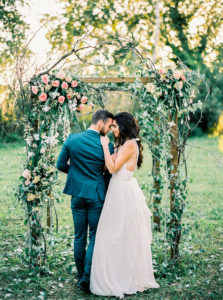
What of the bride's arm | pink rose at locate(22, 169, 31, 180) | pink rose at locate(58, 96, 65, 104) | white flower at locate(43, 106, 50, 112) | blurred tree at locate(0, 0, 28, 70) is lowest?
pink rose at locate(22, 169, 31, 180)

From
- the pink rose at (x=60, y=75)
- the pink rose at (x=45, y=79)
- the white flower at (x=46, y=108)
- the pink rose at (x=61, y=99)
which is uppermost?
the pink rose at (x=60, y=75)

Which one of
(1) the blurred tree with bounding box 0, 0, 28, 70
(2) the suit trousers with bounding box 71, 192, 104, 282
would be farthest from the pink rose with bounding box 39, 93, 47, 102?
(1) the blurred tree with bounding box 0, 0, 28, 70

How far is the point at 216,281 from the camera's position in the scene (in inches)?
180

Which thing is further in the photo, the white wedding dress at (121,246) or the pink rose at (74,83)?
the pink rose at (74,83)

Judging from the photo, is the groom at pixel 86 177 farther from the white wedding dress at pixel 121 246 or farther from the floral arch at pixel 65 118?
the floral arch at pixel 65 118

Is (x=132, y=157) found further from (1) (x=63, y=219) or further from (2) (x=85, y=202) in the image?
(1) (x=63, y=219)

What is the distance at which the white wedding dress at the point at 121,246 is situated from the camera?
4.16 m

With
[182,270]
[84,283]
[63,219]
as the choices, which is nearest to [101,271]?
[84,283]

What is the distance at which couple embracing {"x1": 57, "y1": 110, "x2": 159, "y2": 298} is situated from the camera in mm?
4098

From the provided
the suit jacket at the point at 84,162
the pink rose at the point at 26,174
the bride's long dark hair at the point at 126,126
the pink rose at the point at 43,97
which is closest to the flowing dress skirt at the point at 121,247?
the suit jacket at the point at 84,162

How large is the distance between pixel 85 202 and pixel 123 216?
0.46 m

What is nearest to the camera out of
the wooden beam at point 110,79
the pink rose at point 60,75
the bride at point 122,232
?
the bride at point 122,232

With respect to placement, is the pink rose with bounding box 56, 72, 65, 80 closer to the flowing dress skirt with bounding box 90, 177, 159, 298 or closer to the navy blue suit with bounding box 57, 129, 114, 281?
the navy blue suit with bounding box 57, 129, 114, 281

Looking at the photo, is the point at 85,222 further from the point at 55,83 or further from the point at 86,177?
the point at 55,83
